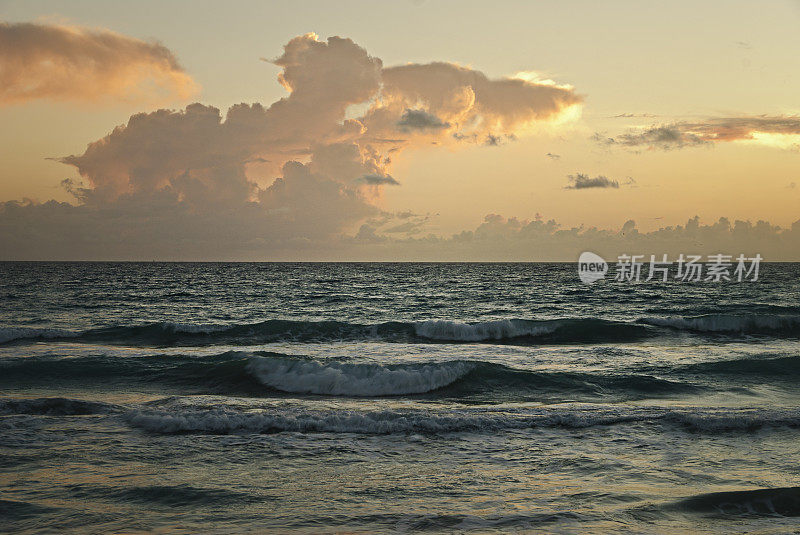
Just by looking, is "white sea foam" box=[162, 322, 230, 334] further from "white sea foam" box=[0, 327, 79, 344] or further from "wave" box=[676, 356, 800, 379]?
"wave" box=[676, 356, 800, 379]

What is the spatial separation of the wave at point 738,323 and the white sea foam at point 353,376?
1934 centimetres

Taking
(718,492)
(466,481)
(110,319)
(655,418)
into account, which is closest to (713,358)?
(655,418)

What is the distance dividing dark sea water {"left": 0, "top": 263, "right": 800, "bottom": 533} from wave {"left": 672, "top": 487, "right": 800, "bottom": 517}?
0.03 metres

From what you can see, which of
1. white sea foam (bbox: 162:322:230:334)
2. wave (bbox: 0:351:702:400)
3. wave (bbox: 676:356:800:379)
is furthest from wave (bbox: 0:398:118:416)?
wave (bbox: 676:356:800:379)

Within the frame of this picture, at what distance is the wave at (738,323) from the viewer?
31169mm

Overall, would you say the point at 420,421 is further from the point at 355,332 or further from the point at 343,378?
the point at 355,332

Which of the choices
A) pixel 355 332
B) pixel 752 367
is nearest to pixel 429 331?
pixel 355 332

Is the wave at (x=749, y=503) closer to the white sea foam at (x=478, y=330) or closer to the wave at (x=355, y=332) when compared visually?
the wave at (x=355, y=332)

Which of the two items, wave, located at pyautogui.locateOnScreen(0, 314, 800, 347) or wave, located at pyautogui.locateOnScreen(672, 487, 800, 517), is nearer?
wave, located at pyautogui.locateOnScreen(672, 487, 800, 517)

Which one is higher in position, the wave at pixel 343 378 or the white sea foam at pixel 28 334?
the wave at pixel 343 378

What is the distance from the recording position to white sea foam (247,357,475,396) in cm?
1678

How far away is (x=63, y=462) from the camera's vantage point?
950cm

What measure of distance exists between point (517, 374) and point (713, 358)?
9.08 m

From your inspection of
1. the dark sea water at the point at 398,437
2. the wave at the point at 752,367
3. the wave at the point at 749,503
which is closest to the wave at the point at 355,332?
the dark sea water at the point at 398,437
